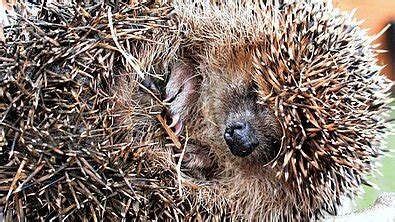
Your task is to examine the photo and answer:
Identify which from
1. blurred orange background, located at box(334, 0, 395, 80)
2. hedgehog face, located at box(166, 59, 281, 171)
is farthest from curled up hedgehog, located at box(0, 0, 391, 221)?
blurred orange background, located at box(334, 0, 395, 80)

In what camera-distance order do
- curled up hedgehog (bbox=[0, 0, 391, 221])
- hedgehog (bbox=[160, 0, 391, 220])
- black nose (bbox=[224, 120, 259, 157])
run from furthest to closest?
black nose (bbox=[224, 120, 259, 157]) < hedgehog (bbox=[160, 0, 391, 220]) < curled up hedgehog (bbox=[0, 0, 391, 221])

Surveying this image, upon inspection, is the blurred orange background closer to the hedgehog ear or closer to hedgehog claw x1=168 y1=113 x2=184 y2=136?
the hedgehog ear

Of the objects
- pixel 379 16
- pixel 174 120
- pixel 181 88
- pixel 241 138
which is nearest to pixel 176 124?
pixel 174 120

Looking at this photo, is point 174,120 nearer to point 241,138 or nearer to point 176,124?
point 176,124

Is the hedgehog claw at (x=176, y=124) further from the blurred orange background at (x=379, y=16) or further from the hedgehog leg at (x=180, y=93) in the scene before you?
the blurred orange background at (x=379, y=16)

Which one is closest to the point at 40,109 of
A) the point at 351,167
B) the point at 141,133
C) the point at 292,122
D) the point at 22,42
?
the point at 22,42

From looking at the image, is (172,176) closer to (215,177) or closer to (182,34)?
(215,177)

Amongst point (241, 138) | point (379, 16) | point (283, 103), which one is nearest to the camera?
point (283, 103)
